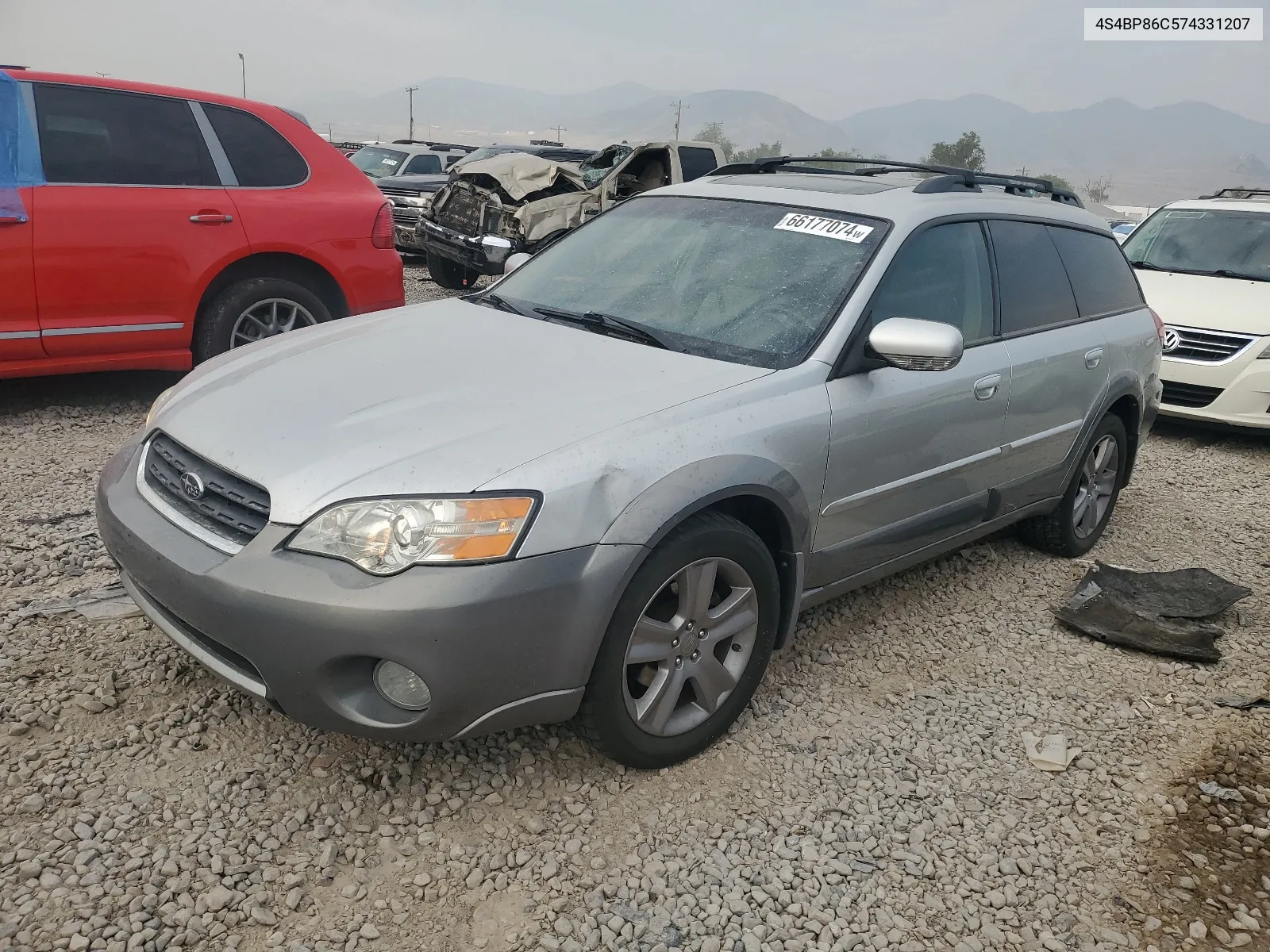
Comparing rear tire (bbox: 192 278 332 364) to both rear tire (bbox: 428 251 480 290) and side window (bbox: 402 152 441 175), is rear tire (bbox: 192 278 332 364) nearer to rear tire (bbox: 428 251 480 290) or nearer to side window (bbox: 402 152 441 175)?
rear tire (bbox: 428 251 480 290)

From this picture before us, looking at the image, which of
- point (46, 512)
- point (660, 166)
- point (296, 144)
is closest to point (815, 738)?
point (46, 512)

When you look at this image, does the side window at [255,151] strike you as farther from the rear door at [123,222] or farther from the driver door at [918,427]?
the driver door at [918,427]

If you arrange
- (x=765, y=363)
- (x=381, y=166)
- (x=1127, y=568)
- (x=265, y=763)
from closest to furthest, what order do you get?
1. (x=265, y=763)
2. (x=765, y=363)
3. (x=1127, y=568)
4. (x=381, y=166)

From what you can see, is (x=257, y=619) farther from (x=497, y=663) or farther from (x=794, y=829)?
(x=794, y=829)

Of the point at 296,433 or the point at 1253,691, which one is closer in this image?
the point at 296,433

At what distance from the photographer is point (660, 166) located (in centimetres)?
1246

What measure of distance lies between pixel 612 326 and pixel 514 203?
28.3 feet

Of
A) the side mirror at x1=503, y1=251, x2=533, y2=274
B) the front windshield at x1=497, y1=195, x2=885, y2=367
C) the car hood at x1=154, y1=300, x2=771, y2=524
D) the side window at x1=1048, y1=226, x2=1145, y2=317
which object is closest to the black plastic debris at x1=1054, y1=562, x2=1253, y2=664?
the side window at x1=1048, y1=226, x2=1145, y2=317

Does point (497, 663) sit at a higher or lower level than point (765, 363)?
lower

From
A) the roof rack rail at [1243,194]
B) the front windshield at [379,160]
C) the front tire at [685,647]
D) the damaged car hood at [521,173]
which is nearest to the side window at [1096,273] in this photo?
the front tire at [685,647]

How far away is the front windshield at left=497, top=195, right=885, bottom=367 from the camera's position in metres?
3.01

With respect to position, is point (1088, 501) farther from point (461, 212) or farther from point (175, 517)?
point (461, 212)

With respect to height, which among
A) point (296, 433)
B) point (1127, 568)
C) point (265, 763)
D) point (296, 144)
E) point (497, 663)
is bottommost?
point (1127, 568)

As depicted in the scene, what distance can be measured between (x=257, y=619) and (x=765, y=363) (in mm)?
1563
